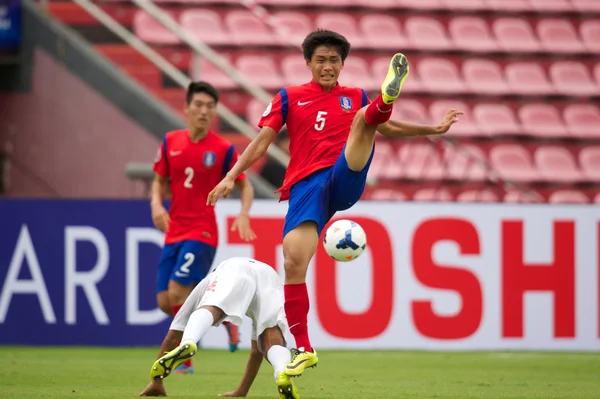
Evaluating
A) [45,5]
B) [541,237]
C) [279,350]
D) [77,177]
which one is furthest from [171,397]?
[45,5]

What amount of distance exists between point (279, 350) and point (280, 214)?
5056 millimetres

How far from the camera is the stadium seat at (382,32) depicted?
15797 mm

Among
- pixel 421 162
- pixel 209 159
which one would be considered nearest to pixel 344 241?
pixel 209 159

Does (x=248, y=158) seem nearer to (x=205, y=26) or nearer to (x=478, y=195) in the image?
(x=478, y=195)

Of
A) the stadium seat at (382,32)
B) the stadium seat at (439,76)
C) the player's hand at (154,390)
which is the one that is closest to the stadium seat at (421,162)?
the stadium seat at (439,76)

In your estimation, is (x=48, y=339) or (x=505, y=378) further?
(x=48, y=339)

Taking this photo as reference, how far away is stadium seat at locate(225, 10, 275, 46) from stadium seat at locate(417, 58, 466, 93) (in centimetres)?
220

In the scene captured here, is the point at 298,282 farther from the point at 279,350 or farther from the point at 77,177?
the point at 77,177

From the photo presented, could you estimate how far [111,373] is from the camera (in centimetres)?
827

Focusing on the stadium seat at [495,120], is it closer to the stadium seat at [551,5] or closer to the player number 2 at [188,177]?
the stadium seat at [551,5]

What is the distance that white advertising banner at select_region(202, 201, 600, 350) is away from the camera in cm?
1090

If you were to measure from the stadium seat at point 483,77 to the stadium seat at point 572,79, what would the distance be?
0.82 m

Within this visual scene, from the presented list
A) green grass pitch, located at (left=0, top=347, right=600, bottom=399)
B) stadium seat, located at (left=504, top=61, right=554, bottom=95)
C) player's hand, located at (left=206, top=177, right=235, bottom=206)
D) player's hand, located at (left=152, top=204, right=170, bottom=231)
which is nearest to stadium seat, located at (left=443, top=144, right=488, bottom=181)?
stadium seat, located at (left=504, top=61, right=554, bottom=95)

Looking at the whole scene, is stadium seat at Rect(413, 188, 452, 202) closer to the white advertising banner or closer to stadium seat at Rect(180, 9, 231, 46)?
the white advertising banner
